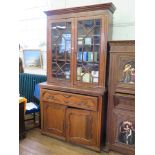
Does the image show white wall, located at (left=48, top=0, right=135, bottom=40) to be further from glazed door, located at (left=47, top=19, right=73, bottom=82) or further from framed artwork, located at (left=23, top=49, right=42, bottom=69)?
framed artwork, located at (left=23, top=49, right=42, bottom=69)

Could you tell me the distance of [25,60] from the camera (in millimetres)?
4223

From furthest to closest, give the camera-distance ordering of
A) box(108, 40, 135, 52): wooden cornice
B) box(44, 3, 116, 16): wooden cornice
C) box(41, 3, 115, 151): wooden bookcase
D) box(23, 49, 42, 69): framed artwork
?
box(23, 49, 42, 69): framed artwork
box(41, 3, 115, 151): wooden bookcase
box(44, 3, 116, 16): wooden cornice
box(108, 40, 135, 52): wooden cornice

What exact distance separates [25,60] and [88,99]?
7.24 ft

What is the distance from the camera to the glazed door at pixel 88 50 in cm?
265

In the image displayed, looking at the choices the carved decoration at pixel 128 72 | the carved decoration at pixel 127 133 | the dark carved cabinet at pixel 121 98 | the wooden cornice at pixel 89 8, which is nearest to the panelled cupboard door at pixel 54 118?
the dark carved cabinet at pixel 121 98

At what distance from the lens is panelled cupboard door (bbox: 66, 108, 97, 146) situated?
8.88ft

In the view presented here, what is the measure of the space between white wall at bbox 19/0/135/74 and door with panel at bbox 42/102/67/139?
45.9 inches

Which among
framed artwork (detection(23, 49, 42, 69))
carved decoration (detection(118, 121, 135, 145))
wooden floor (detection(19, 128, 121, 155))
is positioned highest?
framed artwork (detection(23, 49, 42, 69))

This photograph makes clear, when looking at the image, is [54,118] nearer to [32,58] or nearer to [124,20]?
[32,58]

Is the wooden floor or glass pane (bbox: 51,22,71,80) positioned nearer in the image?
the wooden floor

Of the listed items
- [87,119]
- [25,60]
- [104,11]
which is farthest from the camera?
[25,60]

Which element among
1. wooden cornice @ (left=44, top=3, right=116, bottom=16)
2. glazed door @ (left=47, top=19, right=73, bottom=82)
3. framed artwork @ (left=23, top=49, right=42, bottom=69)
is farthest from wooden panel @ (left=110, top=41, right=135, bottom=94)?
framed artwork @ (left=23, top=49, right=42, bottom=69)
